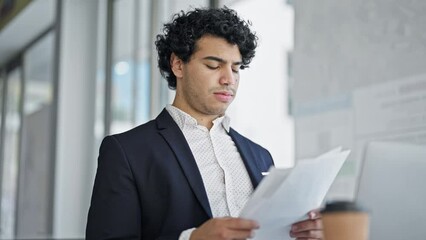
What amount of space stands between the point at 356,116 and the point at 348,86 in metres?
0.13

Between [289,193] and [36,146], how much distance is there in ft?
15.7

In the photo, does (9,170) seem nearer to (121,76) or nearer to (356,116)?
(121,76)

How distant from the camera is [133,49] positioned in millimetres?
4391

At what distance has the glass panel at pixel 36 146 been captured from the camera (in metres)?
5.00

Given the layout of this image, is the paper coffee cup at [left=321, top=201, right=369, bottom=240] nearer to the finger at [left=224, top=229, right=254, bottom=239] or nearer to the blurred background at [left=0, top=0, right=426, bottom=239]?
the finger at [left=224, top=229, right=254, bottom=239]

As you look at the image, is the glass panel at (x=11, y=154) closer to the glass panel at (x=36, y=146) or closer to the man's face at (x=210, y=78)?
the glass panel at (x=36, y=146)

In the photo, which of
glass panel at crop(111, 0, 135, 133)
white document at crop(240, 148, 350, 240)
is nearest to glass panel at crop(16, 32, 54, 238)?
glass panel at crop(111, 0, 135, 133)

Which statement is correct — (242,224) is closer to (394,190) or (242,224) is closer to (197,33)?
(394,190)

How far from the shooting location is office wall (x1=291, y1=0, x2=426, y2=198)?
2.16 metres

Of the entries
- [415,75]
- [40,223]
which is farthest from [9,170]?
[415,75]

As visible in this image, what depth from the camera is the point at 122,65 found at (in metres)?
4.51

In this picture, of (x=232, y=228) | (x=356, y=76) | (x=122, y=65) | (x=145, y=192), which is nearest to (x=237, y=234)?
(x=232, y=228)

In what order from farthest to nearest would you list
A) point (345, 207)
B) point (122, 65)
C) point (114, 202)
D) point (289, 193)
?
point (122, 65) < point (114, 202) < point (289, 193) < point (345, 207)

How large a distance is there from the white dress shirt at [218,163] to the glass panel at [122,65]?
109 inches
